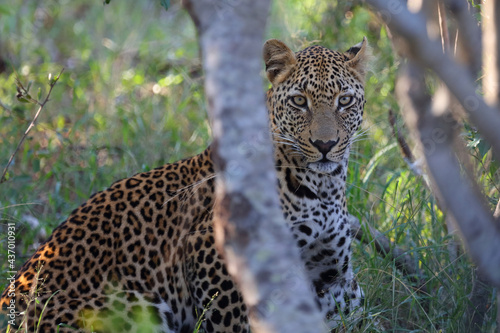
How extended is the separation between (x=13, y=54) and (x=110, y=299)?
6336 mm

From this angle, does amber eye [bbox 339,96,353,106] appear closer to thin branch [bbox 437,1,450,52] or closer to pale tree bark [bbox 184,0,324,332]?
thin branch [bbox 437,1,450,52]

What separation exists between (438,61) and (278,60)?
278 cm

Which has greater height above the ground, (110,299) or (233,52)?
(233,52)

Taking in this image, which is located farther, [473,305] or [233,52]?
[473,305]

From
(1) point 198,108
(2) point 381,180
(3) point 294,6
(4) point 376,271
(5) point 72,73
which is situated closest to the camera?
(4) point 376,271

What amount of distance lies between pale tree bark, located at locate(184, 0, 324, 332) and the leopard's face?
86.2 inches

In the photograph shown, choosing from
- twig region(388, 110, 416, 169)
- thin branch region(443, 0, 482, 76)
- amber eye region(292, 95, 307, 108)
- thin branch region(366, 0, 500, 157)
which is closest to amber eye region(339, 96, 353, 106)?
amber eye region(292, 95, 307, 108)

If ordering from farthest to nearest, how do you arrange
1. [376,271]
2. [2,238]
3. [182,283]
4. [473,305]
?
[2,238]
[376,271]
[182,283]
[473,305]

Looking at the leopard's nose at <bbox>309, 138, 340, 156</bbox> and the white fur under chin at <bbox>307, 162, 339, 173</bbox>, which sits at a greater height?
the leopard's nose at <bbox>309, 138, 340, 156</bbox>

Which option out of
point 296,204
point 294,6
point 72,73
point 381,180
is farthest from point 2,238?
point 294,6

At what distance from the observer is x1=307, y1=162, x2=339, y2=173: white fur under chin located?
15.2ft

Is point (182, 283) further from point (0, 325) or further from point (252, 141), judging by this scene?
point (252, 141)

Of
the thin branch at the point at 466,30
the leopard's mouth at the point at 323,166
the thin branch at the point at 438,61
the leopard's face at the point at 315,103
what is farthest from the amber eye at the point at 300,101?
the thin branch at the point at 438,61

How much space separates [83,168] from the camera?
7.09 metres
